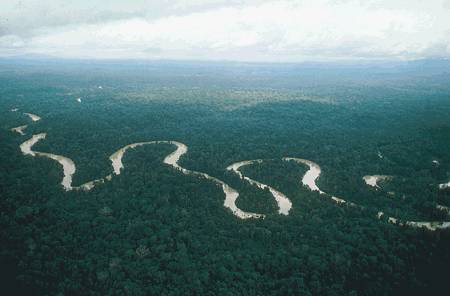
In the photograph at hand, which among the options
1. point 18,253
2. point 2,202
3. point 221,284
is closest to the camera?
point 221,284

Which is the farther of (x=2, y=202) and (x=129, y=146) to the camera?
(x=129, y=146)

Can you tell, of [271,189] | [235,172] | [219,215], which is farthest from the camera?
[235,172]

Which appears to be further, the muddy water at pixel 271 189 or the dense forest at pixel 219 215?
the muddy water at pixel 271 189

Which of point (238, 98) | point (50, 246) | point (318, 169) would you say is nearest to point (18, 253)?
point (50, 246)

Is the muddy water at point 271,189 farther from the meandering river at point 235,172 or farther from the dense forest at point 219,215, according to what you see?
the dense forest at point 219,215

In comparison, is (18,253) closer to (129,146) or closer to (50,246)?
(50,246)

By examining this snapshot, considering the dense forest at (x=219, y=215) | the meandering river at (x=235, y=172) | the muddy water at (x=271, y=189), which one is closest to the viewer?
the dense forest at (x=219, y=215)

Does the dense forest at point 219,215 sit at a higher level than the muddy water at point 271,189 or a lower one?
higher

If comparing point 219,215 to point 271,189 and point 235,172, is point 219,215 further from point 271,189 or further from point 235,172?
point 235,172

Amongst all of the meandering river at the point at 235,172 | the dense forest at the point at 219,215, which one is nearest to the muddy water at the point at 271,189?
the meandering river at the point at 235,172

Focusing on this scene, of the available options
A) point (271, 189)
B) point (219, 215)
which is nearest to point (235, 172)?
point (271, 189)

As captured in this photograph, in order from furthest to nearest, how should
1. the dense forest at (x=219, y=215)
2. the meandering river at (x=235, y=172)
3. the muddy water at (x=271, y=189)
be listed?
the muddy water at (x=271, y=189)
the meandering river at (x=235, y=172)
the dense forest at (x=219, y=215)
